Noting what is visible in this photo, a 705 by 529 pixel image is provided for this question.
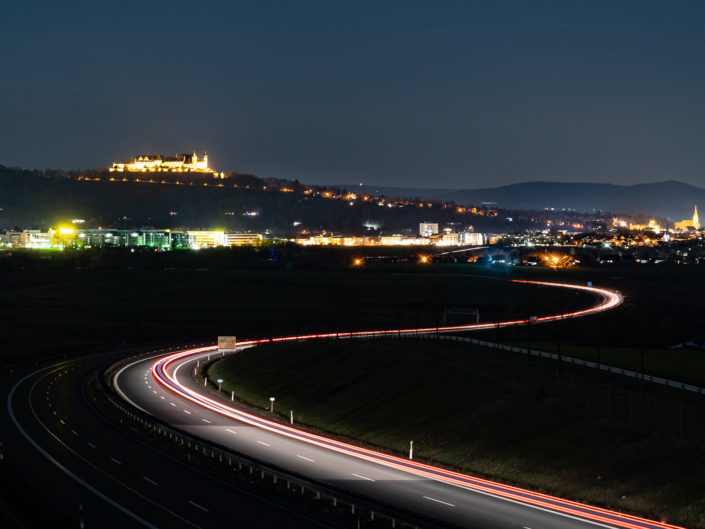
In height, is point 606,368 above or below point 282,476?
above

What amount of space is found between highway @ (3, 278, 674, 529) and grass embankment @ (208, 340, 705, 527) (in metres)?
1.78

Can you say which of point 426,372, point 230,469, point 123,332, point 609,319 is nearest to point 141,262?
point 123,332

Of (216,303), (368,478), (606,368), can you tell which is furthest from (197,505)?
(216,303)

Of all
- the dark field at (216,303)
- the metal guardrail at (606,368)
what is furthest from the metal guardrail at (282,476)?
the dark field at (216,303)

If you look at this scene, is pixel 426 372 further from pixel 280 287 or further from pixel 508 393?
pixel 280 287

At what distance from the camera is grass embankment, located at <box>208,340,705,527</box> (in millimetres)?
30656

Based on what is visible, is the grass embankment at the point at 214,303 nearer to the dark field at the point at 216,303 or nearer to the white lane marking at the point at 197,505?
the dark field at the point at 216,303

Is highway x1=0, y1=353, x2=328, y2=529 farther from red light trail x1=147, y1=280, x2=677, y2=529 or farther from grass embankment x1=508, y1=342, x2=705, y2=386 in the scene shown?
grass embankment x1=508, y1=342, x2=705, y2=386

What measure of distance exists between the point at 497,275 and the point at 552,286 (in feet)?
86.6

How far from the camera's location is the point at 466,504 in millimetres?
29297

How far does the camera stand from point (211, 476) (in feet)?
109

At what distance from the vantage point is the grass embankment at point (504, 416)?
101ft

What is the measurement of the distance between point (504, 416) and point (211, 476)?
1396 centimetres

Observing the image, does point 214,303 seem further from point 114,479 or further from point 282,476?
point 282,476
